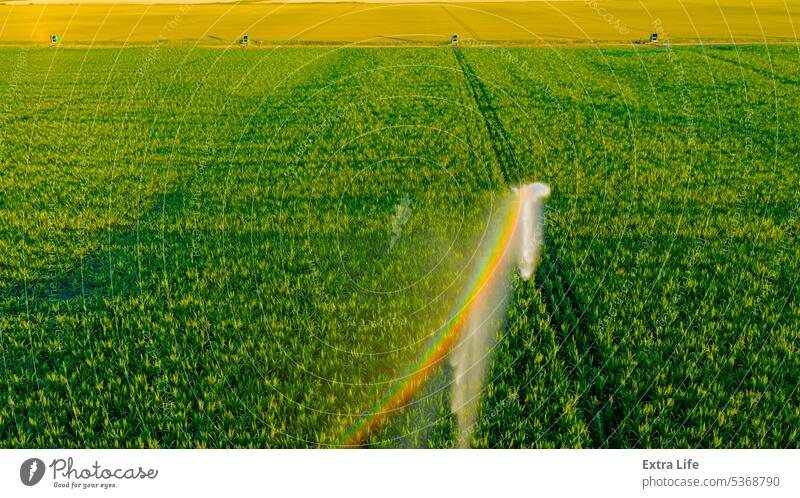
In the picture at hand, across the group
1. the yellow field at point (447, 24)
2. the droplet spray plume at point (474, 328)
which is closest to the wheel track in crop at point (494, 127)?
the droplet spray plume at point (474, 328)

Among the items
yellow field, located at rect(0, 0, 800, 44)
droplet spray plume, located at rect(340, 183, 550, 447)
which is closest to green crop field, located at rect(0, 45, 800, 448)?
droplet spray plume, located at rect(340, 183, 550, 447)

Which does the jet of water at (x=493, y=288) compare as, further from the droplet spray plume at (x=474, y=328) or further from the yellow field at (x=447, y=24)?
the yellow field at (x=447, y=24)

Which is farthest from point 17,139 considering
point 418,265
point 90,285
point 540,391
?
point 540,391

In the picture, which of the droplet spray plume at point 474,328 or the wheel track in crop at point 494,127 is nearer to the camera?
the droplet spray plume at point 474,328

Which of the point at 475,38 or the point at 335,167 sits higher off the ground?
the point at 475,38

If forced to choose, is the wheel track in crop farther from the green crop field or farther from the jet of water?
the jet of water

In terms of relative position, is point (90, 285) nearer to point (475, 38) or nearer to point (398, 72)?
point (398, 72)
